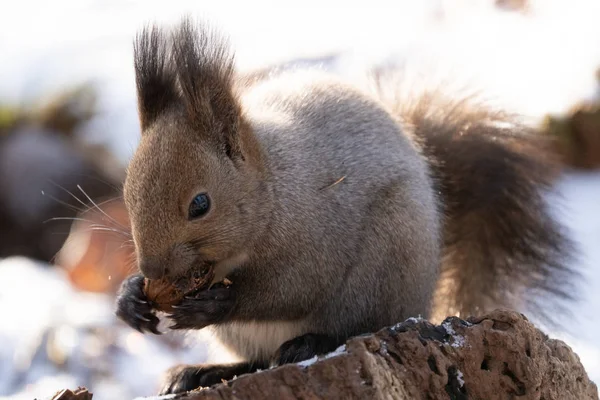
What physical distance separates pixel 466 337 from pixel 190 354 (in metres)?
2.21

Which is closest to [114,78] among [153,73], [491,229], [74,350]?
[74,350]

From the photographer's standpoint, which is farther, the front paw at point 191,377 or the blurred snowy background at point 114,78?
the blurred snowy background at point 114,78

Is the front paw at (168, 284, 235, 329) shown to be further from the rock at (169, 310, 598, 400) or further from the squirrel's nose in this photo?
the rock at (169, 310, 598, 400)

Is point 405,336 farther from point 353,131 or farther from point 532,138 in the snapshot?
point 532,138

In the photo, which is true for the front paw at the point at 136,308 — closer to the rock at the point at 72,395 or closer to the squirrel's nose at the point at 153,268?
the squirrel's nose at the point at 153,268

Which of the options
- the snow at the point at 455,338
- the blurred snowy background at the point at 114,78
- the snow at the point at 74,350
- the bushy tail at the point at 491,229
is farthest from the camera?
the blurred snowy background at the point at 114,78

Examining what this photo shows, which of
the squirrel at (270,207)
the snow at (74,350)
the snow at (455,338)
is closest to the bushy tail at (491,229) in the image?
the squirrel at (270,207)

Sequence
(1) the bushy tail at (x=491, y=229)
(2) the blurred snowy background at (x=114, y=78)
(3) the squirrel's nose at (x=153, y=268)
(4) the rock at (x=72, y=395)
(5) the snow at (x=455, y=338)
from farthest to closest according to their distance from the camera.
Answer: (2) the blurred snowy background at (x=114, y=78), (1) the bushy tail at (x=491, y=229), (3) the squirrel's nose at (x=153, y=268), (5) the snow at (x=455, y=338), (4) the rock at (x=72, y=395)

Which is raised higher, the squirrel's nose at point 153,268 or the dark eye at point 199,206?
the dark eye at point 199,206

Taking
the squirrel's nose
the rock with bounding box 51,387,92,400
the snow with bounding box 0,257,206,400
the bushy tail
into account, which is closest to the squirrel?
the squirrel's nose

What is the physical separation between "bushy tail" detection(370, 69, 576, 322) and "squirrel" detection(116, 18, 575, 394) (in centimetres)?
11

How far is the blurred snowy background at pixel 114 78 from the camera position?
15.0ft

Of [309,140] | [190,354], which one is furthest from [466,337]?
[190,354]

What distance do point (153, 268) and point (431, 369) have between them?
0.62m
